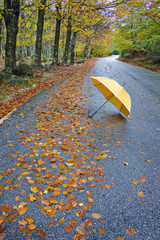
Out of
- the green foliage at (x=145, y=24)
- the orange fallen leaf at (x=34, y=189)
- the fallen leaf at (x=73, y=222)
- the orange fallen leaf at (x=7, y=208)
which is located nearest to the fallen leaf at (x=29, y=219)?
the orange fallen leaf at (x=7, y=208)

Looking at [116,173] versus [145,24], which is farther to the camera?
[145,24]

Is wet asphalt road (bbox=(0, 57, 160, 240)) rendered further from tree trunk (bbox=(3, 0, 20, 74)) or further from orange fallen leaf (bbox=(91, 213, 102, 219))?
tree trunk (bbox=(3, 0, 20, 74))

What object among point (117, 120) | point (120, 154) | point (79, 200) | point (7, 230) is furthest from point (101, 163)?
point (117, 120)

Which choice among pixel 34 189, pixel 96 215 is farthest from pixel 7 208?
pixel 96 215

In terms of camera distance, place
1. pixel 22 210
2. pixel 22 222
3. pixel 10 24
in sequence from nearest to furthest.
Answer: pixel 22 222
pixel 22 210
pixel 10 24

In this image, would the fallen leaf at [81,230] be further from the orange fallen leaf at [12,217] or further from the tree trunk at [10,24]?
the tree trunk at [10,24]

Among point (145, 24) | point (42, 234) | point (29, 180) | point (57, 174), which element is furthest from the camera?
point (145, 24)

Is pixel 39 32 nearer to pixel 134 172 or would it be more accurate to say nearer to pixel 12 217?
pixel 134 172

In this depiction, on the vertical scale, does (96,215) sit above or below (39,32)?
below

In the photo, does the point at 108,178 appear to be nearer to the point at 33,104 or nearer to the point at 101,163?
the point at 101,163

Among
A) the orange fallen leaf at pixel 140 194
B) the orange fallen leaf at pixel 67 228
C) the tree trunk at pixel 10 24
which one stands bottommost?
the orange fallen leaf at pixel 67 228

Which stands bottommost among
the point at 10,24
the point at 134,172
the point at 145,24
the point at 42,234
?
the point at 42,234

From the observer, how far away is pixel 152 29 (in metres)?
16.8

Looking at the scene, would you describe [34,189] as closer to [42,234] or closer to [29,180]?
[29,180]
